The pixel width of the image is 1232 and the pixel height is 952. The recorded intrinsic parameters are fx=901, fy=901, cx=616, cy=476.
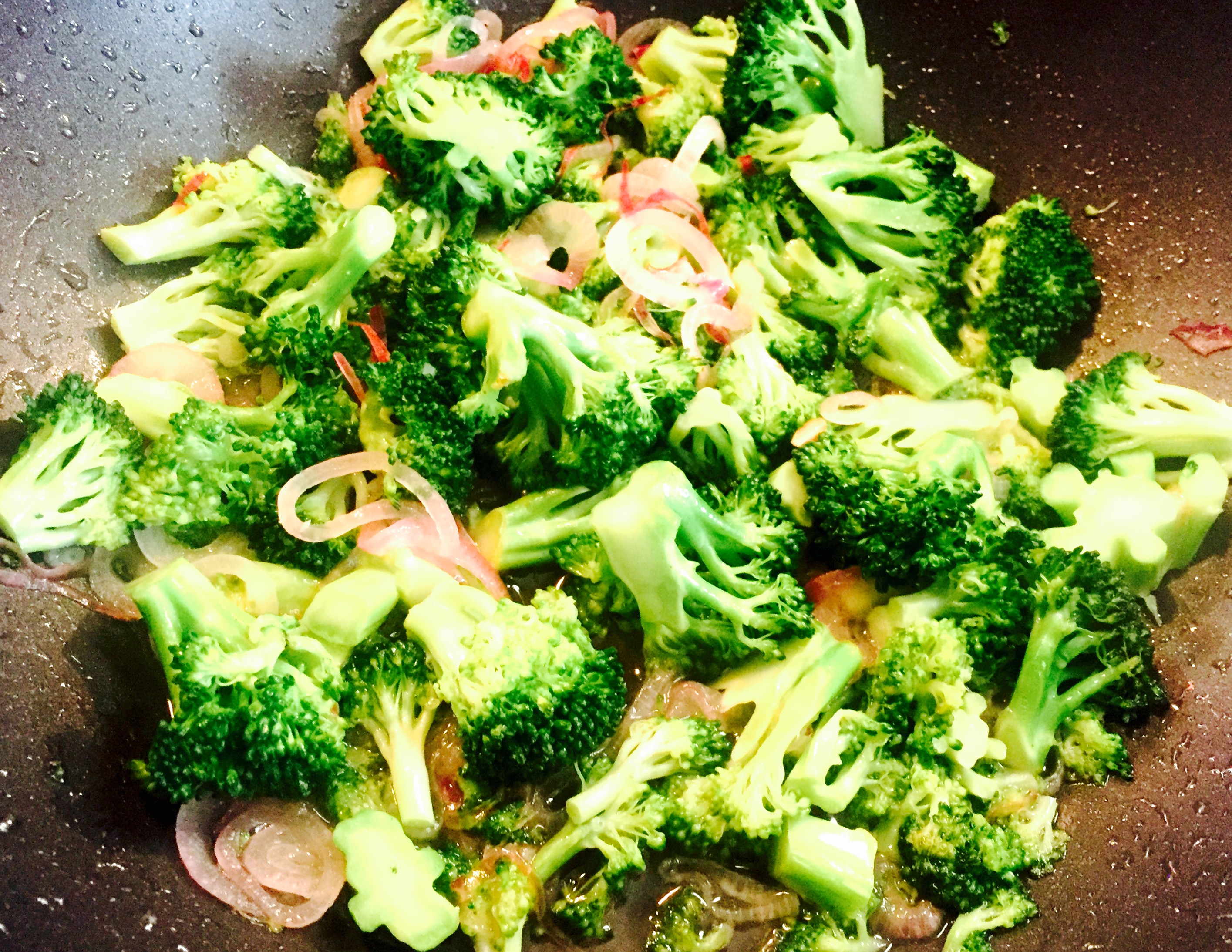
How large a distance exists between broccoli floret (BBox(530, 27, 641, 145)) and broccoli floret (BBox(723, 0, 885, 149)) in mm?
320

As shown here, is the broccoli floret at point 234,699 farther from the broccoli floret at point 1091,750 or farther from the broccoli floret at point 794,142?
the broccoli floret at point 794,142

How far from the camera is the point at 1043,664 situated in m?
2.02

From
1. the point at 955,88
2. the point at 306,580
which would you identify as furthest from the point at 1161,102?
the point at 306,580

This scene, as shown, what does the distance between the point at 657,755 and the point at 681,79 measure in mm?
1918

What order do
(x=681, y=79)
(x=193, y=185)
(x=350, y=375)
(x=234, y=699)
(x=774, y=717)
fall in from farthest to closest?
(x=681, y=79)
(x=193, y=185)
(x=350, y=375)
(x=774, y=717)
(x=234, y=699)

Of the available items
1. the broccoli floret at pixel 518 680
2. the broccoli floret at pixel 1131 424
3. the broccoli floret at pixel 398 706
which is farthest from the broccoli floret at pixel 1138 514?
the broccoli floret at pixel 398 706

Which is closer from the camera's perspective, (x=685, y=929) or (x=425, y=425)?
(x=685, y=929)

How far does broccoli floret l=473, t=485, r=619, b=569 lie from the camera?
6.89 feet

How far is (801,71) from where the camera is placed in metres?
2.56

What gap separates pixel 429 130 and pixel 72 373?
3.27 ft

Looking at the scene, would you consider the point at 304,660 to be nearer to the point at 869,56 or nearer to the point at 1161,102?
the point at 869,56

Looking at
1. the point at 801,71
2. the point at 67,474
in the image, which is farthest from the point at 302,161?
the point at 801,71

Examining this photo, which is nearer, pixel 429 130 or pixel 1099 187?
pixel 429 130

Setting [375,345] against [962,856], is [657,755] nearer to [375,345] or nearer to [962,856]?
[962,856]
